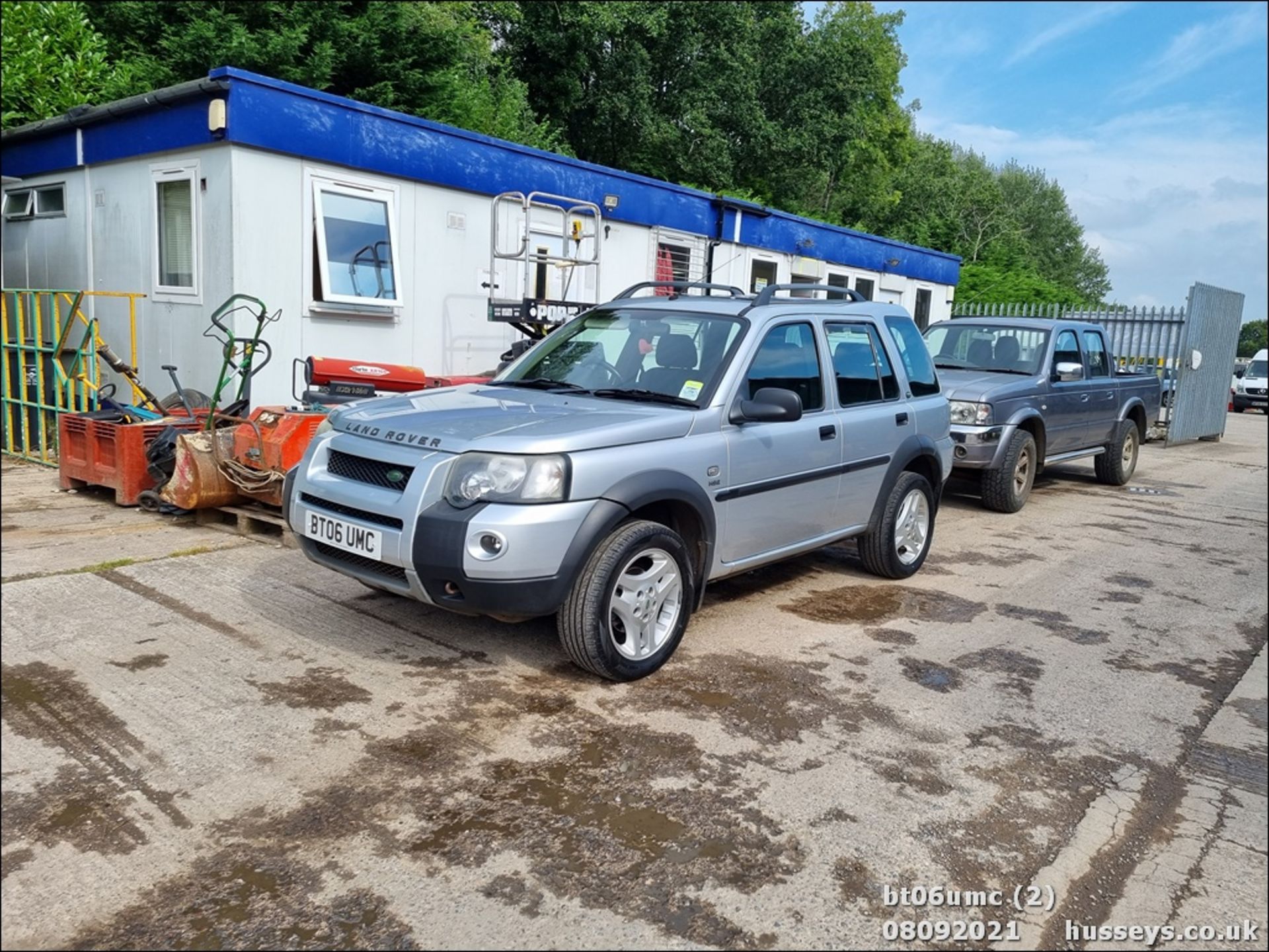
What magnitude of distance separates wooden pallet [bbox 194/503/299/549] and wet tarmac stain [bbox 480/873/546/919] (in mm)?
4188

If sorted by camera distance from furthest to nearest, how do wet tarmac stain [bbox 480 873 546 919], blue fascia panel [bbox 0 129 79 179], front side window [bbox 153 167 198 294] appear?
1. blue fascia panel [bbox 0 129 79 179]
2. front side window [bbox 153 167 198 294]
3. wet tarmac stain [bbox 480 873 546 919]

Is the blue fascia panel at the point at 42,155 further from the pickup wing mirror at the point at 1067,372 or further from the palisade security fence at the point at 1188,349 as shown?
the palisade security fence at the point at 1188,349

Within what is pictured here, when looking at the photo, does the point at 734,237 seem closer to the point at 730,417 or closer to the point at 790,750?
the point at 730,417

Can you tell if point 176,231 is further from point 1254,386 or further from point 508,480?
point 1254,386

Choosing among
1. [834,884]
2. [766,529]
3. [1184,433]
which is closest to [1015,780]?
[834,884]

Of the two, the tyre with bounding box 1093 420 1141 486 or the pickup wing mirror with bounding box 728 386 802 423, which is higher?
the pickup wing mirror with bounding box 728 386 802 423

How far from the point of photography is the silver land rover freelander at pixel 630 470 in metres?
4.14

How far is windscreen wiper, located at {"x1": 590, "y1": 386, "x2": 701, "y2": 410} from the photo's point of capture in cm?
498

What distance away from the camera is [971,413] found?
360 inches

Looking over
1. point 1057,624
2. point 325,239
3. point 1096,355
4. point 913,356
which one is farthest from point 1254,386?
point 325,239

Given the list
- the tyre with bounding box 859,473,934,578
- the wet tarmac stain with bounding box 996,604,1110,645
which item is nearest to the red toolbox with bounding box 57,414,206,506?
the tyre with bounding box 859,473,934,578

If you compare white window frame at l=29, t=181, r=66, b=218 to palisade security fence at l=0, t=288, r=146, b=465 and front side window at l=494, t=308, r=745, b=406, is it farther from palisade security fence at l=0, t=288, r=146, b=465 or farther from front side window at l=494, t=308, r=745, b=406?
front side window at l=494, t=308, r=745, b=406

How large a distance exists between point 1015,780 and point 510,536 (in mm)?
2198

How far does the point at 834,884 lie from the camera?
3027 mm
